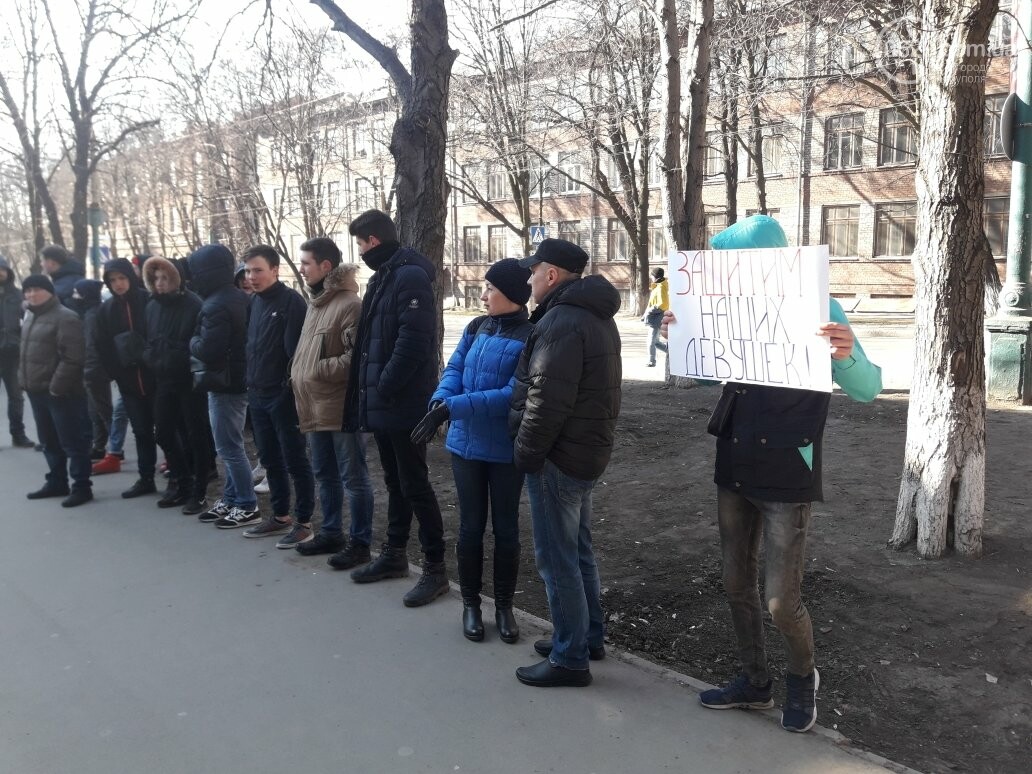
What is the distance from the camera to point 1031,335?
9.02m

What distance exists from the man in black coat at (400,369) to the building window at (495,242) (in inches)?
1591

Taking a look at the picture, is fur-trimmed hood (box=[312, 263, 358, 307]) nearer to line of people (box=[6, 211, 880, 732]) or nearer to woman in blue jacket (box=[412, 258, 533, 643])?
line of people (box=[6, 211, 880, 732])

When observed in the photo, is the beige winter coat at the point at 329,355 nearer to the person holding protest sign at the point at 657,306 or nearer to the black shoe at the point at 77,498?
the black shoe at the point at 77,498

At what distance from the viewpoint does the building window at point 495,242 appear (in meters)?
45.1

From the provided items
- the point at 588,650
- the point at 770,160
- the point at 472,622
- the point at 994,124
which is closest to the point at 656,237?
the point at 770,160

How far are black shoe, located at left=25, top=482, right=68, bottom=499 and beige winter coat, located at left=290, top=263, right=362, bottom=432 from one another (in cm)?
336

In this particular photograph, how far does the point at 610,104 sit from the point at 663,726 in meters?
21.7

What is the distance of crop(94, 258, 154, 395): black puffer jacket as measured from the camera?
7.02m

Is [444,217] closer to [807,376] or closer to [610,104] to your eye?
[807,376]

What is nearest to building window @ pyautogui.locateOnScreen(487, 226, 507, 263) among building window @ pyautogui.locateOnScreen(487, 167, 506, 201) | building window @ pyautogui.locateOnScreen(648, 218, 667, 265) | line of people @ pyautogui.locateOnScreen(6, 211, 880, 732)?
building window @ pyautogui.locateOnScreen(487, 167, 506, 201)

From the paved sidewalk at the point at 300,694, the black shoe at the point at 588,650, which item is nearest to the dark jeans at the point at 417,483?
the paved sidewalk at the point at 300,694

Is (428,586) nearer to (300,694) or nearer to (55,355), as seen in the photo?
(300,694)

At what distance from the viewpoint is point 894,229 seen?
33.2 metres

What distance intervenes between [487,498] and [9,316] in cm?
791
